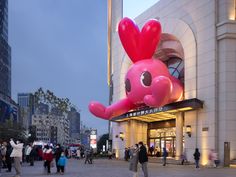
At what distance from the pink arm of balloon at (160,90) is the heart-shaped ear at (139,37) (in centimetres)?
469

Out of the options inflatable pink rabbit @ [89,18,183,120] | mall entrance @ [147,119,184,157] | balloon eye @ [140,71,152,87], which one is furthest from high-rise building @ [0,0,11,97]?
balloon eye @ [140,71,152,87]

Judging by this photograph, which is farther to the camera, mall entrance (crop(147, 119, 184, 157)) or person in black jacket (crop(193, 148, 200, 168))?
mall entrance (crop(147, 119, 184, 157))

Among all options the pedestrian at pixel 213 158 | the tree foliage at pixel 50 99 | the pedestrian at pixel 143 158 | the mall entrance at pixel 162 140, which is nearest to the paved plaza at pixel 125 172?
the pedestrian at pixel 213 158

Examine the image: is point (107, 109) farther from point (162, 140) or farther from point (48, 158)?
point (48, 158)

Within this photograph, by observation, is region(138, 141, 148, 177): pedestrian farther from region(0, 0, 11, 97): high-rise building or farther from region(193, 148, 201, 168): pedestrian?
region(0, 0, 11, 97): high-rise building

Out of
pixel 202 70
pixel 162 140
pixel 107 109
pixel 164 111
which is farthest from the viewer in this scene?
pixel 162 140

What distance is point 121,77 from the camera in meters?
49.0

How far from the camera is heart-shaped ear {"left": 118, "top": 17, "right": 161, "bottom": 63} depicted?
3600 cm

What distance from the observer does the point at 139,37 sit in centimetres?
3738

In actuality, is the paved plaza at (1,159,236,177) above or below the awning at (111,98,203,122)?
below

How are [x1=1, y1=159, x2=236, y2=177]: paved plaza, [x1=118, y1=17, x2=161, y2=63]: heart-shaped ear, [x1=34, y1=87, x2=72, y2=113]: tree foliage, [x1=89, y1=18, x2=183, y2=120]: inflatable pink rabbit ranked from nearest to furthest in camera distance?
[x1=1, y1=159, x2=236, y2=177]: paved plaza → [x1=118, y1=17, x2=161, y2=63]: heart-shaped ear → [x1=89, y1=18, x2=183, y2=120]: inflatable pink rabbit → [x1=34, y1=87, x2=72, y2=113]: tree foliage

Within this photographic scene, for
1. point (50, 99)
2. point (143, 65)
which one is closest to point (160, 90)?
point (143, 65)

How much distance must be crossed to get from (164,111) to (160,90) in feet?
18.6

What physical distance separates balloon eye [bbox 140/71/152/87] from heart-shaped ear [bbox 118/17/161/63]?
1667 mm
